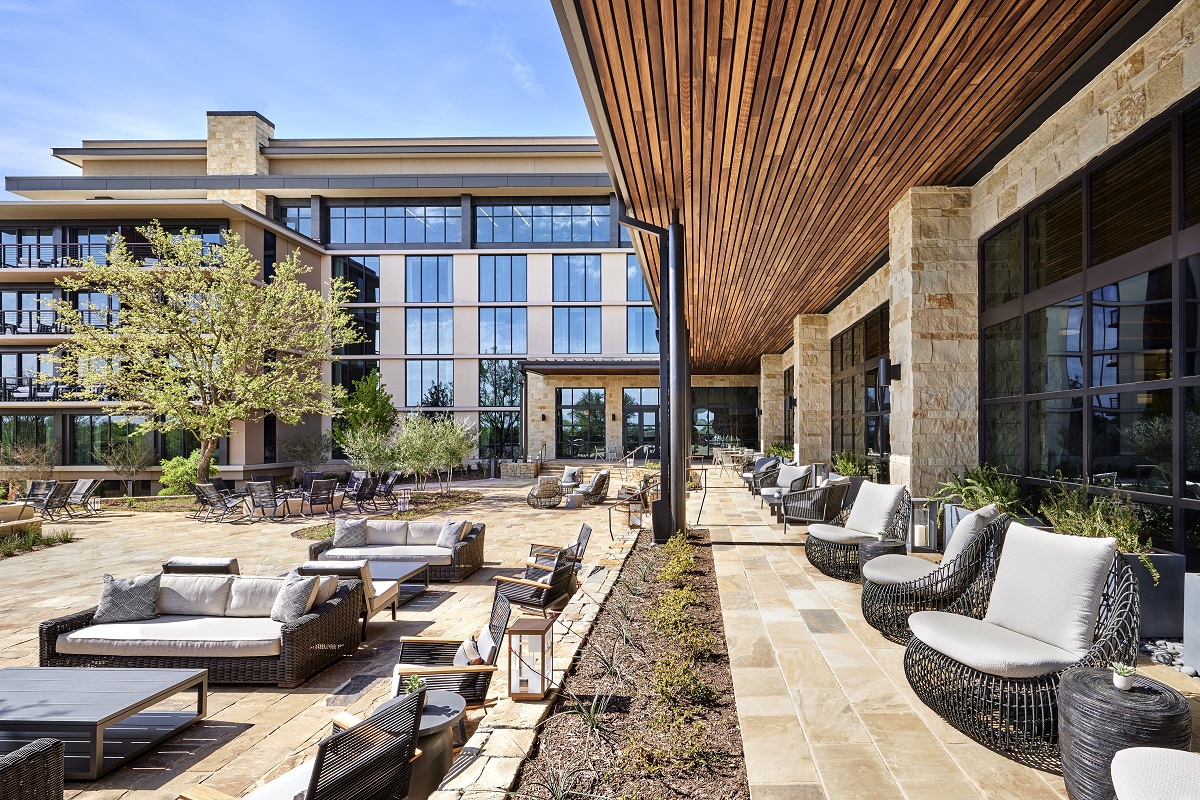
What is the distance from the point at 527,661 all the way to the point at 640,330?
2690cm

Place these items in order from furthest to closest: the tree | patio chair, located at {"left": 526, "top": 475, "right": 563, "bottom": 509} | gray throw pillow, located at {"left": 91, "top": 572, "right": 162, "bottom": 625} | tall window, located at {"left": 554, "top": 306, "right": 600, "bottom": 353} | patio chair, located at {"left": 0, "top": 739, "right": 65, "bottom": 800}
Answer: tall window, located at {"left": 554, "top": 306, "right": 600, "bottom": 353}, the tree, patio chair, located at {"left": 526, "top": 475, "right": 563, "bottom": 509}, gray throw pillow, located at {"left": 91, "top": 572, "right": 162, "bottom": 625}, patio chair, located at {"left": 0, "top": 739, "right": 65, "bottom": 800}

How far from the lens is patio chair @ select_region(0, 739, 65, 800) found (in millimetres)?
2445

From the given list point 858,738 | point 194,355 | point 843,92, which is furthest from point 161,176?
point 858,738

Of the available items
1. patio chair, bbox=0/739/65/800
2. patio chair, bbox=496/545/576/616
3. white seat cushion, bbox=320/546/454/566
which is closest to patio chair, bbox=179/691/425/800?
patio chair, bbox=0/739/65/800

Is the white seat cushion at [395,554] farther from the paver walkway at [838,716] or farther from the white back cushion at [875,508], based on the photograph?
the white back cushion at [875,508]

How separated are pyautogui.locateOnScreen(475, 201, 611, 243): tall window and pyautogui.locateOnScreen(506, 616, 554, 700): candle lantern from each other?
2840 centimetres

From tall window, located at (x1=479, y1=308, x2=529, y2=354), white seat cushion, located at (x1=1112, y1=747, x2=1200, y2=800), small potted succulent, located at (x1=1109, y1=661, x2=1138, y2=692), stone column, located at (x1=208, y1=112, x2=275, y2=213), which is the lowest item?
white seat cushion, located at (x1=1112, y1=747, x2=1200, y2=800)

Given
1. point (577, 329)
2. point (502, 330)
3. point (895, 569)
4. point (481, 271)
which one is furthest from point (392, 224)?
point (895, 569)

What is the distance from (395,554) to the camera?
7426 millimetres

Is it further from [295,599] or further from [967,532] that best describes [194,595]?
[967,532]

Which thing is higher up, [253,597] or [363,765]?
[363,765]

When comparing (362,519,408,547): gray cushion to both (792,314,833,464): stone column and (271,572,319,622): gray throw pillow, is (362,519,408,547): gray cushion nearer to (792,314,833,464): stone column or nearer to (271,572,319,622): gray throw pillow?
(271,572,319,622): gray throw pillow

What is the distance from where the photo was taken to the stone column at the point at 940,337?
721cm

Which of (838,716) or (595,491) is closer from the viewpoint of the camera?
(838,716)
